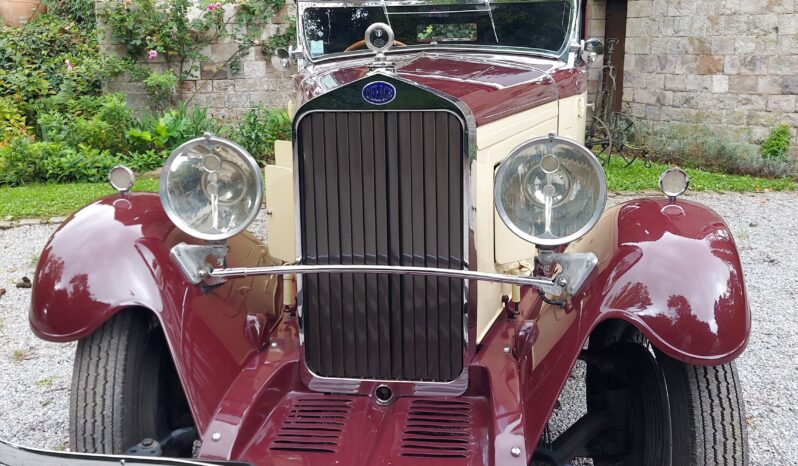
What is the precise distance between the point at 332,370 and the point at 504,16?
176cm

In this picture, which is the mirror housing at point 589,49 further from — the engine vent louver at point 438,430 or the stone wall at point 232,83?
the stone wall at point 232,83

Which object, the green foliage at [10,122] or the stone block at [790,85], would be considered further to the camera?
the green foliage at [10,122]

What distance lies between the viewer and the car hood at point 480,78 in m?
2.52

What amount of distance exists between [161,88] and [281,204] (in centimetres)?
752

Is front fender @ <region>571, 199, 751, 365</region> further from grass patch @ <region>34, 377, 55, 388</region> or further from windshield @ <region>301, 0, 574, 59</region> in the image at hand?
grass patch @ <region>34, 377, 55, 388</region>

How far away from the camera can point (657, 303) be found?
215cm

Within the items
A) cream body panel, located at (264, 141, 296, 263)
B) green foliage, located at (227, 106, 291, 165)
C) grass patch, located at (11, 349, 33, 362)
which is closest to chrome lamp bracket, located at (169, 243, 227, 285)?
cream body panel, located at (264, 141, 296, 263)

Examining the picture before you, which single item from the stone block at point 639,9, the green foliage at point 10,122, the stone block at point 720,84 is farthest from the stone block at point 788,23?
the green foliage at point 10,122

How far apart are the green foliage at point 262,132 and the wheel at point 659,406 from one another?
682 centimetres

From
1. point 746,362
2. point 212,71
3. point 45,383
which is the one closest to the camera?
point 45,383

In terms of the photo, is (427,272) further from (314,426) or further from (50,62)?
(50,62)

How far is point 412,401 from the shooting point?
2.35 meters

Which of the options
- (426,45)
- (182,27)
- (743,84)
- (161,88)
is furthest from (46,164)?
(743,84)

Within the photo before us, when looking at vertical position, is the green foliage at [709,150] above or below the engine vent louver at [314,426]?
below
